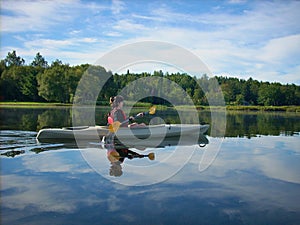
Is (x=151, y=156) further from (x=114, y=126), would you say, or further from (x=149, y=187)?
(x=149, y=187)

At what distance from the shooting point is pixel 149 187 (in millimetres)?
5441

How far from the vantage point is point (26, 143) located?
961 cm

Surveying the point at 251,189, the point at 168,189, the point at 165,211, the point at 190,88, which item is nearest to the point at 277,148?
the point at 251,189

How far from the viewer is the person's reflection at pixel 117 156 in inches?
255

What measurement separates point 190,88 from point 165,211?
1986 inches

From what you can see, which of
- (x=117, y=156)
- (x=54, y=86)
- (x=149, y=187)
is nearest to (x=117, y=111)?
(x=117, y=156)

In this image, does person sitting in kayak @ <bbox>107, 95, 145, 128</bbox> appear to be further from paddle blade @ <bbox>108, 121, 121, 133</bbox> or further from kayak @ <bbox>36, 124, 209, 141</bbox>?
kayak @ <bbox>36, 124, 209, 141</bbox>

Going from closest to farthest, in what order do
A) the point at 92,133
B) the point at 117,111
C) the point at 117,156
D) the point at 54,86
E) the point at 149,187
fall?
the point at 149,187, the point at 117,156, the point at 117,111, the point at 92,133, the point at 54,86

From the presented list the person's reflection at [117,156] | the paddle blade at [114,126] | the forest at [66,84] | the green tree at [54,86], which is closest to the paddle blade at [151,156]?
the person's reflection at [117,156]

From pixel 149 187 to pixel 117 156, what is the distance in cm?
282

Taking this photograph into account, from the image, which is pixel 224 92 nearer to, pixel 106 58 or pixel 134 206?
pixel 106 58

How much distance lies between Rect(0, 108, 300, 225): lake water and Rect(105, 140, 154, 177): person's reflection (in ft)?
0.19

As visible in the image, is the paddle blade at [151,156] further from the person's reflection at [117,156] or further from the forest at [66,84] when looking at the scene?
the forest at [66,84]

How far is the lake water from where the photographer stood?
4.16 meters
